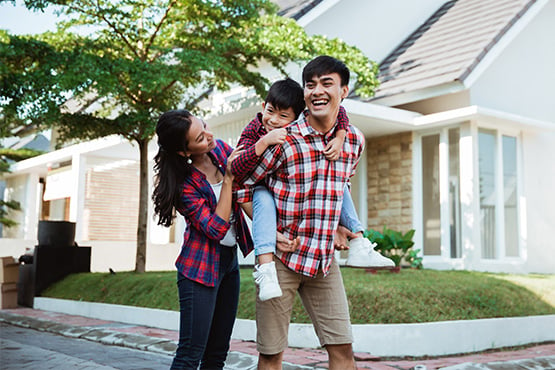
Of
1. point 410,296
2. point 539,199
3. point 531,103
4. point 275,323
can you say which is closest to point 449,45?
point 531,103

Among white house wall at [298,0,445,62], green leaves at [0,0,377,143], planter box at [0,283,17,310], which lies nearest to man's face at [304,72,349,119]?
green leaves at [0,0,377,143]

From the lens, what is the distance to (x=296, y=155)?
8.27 feet

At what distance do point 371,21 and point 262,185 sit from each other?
1049 cm

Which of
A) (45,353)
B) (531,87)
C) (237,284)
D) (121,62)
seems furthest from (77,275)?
(531,87)

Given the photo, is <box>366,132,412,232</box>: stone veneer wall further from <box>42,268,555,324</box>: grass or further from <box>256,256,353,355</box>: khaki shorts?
<box>256,256,353,355</box>: khaki shorts

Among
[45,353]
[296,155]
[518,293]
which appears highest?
[296,155]

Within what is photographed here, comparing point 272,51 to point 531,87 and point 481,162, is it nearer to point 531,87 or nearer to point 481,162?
point 481,162

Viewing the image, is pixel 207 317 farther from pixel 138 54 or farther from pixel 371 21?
pixel 371 21

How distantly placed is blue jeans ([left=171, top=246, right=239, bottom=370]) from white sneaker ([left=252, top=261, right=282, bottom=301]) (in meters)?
0.30

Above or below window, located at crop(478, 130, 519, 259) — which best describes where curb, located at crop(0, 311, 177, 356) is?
below

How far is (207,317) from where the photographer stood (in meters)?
2.60

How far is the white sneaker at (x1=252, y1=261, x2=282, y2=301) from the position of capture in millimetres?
2383

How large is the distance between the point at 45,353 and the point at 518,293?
4.96 meters

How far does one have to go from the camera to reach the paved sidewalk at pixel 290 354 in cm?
467
